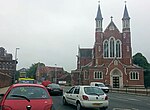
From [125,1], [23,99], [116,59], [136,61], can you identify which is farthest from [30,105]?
[136,61]

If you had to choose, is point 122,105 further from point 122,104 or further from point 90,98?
point 90,98

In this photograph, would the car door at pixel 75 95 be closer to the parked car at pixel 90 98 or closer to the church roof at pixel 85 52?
the parked car at pixel 90 98

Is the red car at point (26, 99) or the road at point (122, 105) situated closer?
the red car at point (26, 99)

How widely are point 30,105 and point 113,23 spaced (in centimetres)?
6820

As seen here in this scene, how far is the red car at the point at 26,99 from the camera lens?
7145mm

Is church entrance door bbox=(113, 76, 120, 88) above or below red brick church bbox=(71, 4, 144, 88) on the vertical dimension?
below

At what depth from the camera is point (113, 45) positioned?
233 ft

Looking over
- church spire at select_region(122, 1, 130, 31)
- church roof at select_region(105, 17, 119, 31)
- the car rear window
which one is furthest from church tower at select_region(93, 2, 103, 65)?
the car rear window

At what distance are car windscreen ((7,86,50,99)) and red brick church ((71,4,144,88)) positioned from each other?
195 ft

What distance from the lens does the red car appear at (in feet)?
23.4

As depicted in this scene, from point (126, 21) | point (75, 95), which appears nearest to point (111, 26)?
point (126, 21)

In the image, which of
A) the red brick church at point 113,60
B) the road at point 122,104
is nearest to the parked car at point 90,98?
the road at point 122,104

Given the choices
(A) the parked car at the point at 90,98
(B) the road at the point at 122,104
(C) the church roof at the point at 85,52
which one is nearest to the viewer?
(A) the parked car at the point at 90,98

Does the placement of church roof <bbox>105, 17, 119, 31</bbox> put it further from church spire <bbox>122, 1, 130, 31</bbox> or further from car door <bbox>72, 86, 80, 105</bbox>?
car door <bbox>72, 86, 80, 105</bbox>
